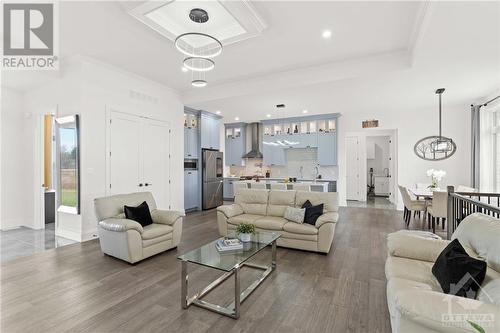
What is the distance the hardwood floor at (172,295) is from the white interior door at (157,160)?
6.35ft

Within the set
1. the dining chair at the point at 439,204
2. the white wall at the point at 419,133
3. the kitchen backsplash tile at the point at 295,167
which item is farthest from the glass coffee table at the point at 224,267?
the white wall at the point at 419,133

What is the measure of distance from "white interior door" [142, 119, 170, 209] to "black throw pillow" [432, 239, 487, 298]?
5195mm

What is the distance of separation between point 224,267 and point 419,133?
721cm

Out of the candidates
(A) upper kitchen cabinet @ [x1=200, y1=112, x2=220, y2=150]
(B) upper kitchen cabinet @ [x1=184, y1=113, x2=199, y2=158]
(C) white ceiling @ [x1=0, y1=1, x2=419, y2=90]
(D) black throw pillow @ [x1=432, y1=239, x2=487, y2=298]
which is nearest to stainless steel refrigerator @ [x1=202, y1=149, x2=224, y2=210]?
(A) upper kitchen cabinet @ [x1=200, y1=112, x2=220, y2=150]

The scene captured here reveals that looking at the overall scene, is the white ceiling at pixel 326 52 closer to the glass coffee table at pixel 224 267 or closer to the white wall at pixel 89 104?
the white wall at pixel 89 104

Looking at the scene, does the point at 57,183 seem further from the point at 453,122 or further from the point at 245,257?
the point at 453,122

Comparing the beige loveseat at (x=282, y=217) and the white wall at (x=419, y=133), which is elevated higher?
the white wall at (x=419, y=133)

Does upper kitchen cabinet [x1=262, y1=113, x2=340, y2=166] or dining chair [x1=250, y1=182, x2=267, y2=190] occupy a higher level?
upper kitchen cabinet [x1=262, y1=113, x2=340, y2=166]

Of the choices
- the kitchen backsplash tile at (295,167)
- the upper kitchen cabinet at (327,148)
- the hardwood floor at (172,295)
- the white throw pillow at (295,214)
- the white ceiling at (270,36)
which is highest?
the white ceiling at (270,36)

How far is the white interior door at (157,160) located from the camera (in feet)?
17.7

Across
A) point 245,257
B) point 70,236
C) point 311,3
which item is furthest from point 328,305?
point 70,236

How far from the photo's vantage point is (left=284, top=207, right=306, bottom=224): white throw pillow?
3883 mm

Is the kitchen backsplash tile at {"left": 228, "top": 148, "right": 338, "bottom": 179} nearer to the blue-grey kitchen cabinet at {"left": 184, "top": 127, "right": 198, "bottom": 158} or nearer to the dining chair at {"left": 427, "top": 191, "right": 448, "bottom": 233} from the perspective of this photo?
the blue-grey kitchen cabinet at {"left": 184, "top": 127, "right": 198, "bottom": 158}

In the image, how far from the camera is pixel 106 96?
4.58 meters
